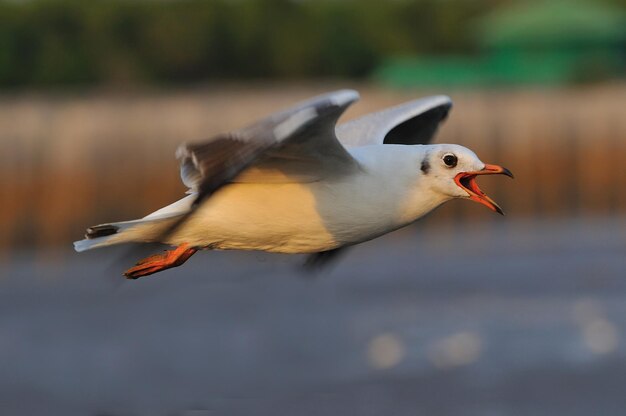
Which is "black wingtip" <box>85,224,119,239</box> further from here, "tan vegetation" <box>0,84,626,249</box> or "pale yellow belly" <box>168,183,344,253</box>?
"tan vegetation" <box>0,84,626,249</box>

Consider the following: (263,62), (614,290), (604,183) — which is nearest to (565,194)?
(604,183)

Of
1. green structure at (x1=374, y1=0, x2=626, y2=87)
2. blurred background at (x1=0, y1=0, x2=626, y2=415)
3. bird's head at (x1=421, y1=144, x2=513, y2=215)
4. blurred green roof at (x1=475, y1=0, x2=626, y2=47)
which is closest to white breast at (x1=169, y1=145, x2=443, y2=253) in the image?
bird's head at (x1=421, y1=144, x2=513, y2=215)

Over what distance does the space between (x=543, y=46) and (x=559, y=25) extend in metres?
1.23

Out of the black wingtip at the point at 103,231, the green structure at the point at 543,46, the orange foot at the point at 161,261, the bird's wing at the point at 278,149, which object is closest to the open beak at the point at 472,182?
the bird's wing at the point at 278,149

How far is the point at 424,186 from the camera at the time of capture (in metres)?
10.2

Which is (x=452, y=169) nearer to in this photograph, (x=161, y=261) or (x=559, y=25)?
(x=161, y=261)

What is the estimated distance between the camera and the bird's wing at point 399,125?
11742 millimetres

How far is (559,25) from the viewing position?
1750 inches

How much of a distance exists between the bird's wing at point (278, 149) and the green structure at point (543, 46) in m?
31.6

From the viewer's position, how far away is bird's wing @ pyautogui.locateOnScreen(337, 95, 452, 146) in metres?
11.7

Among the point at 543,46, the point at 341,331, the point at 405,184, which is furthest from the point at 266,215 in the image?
the point at 543,46

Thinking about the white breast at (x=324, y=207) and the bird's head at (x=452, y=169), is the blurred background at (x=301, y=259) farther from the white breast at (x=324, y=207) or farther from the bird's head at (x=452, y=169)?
the bird's head at (x=452, y=169)

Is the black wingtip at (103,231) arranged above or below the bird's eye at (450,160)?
below

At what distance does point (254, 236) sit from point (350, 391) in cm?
975
